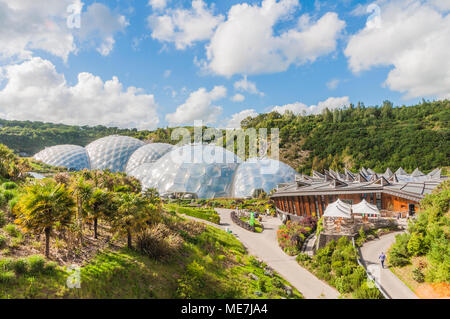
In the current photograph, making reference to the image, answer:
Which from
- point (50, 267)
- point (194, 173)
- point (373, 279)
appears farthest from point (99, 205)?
point (194, 173)

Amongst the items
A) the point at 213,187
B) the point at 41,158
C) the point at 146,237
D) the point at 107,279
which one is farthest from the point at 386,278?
the point at 41,158

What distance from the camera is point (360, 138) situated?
3073 inches

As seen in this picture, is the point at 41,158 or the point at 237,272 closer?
the point at 237,272

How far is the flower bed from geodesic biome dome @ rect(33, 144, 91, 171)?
165 ft

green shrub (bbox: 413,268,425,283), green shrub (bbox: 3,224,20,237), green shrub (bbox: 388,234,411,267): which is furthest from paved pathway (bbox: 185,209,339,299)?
green shrub (bbox: 3,224,20,237)

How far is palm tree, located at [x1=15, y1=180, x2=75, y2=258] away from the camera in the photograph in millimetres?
9031

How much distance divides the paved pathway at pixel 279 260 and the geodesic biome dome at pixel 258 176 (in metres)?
14.1

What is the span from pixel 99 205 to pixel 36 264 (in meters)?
4.10

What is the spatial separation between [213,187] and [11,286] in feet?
122

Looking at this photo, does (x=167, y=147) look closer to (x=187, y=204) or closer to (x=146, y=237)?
(x=187, y=204)

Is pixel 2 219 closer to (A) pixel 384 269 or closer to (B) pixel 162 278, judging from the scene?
(B) pixel 162 278

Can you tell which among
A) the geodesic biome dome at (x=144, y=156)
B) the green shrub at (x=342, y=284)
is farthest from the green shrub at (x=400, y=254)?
the geodesic biome dome at (x=144, y=156)

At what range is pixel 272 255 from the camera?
19.7 m

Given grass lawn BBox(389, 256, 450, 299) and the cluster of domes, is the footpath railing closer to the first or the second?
grass lawn BBox(389, 256, 450, 299)
